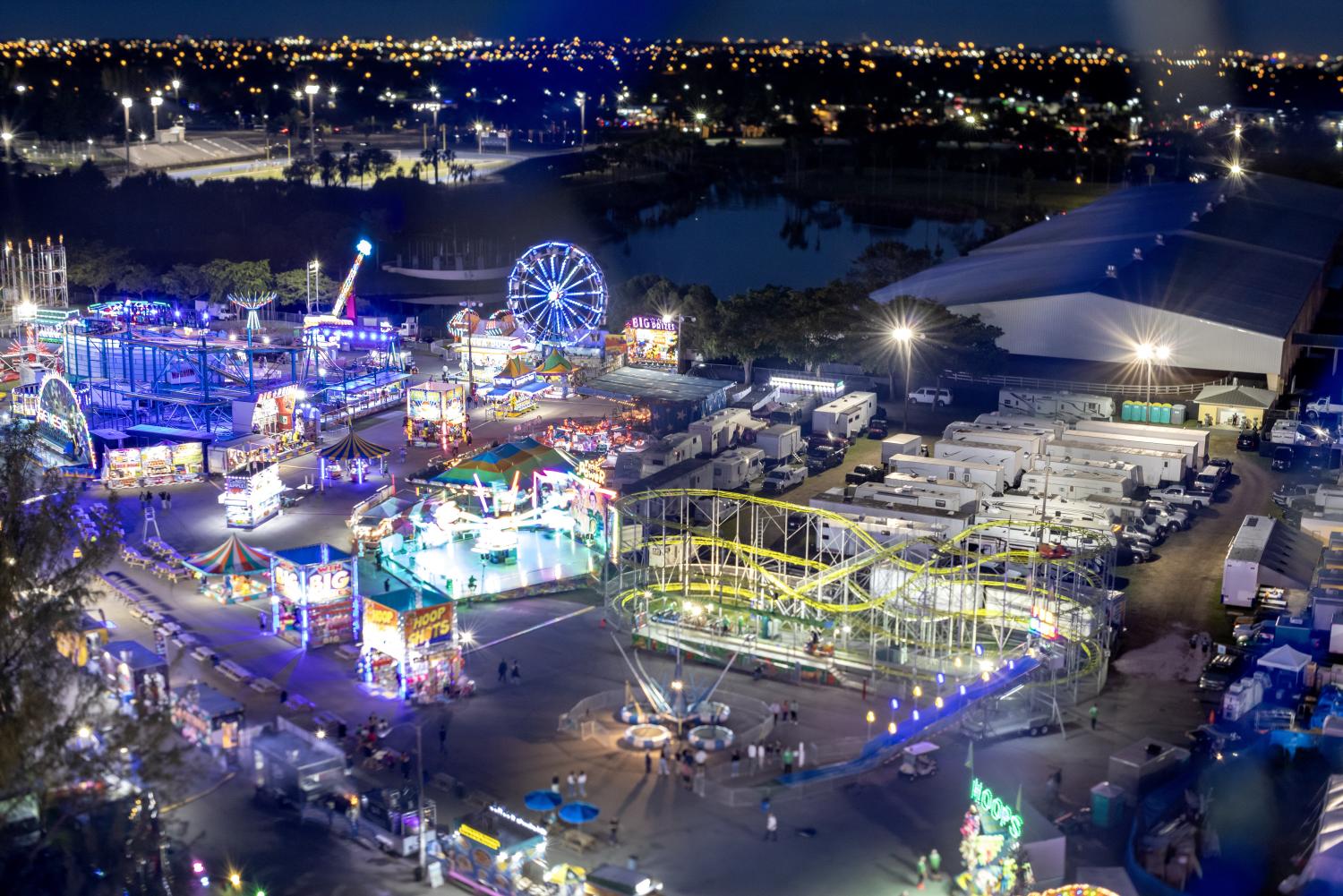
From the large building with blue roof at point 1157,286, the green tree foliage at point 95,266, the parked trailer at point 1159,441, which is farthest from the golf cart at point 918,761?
the green tree foliage at point 95,266

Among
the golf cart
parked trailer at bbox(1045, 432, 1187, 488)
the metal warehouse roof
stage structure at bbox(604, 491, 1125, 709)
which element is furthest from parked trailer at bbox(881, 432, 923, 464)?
the golf cart

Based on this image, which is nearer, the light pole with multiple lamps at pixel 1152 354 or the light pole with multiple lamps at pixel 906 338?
the light pole with multiple lamps at pixel 906 338

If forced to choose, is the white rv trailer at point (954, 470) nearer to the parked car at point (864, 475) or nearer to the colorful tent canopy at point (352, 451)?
the parked car at point (864, 475)

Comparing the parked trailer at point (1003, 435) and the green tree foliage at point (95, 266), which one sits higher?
the green tree foliage at point (95, 266)

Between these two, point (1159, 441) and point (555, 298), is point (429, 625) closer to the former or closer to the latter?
point (1159, 441)

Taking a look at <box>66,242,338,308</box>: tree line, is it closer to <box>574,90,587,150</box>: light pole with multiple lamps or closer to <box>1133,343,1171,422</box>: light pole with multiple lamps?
<box>1133,343,1171,422</box>: light pole with multiple lamps

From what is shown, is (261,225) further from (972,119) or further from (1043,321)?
(972,119)
